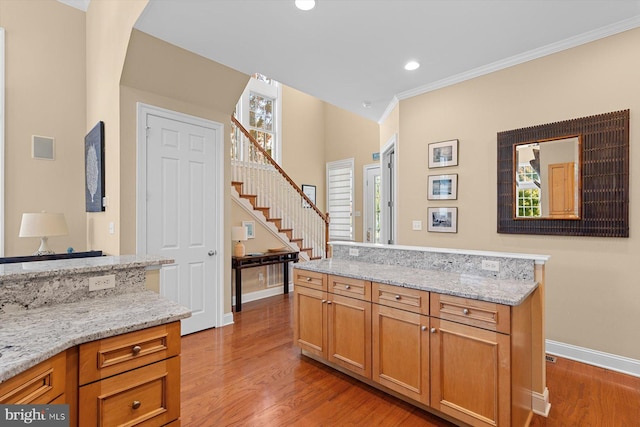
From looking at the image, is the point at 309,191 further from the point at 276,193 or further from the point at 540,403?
the point at 540,403

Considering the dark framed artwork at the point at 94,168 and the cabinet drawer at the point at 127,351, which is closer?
the cabinet drawer at the point at 127,351

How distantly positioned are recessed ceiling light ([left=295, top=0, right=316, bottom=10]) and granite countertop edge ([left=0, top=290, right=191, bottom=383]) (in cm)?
225

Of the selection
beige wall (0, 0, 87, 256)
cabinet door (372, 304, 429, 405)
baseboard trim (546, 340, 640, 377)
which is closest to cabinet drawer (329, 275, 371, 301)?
cabinet door (372, 304, 429, 405)

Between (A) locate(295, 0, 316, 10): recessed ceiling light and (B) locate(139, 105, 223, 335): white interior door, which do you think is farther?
(B) locate(139, 105, 223, 335): white interior door

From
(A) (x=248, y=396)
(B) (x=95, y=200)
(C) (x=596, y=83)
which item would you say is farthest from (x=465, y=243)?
(B) (x=95, y=200)

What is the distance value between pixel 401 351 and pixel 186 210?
2.72 m

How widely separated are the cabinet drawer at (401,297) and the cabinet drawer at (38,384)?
5.90ft

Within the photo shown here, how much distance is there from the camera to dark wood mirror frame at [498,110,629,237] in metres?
2.71

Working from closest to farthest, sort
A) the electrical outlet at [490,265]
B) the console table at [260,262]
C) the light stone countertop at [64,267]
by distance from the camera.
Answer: the light stone countertop at [64,267], the electrical outlet at [490,265], the console table at [260,262]

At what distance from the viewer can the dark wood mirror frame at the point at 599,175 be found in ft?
Answer: 8.91

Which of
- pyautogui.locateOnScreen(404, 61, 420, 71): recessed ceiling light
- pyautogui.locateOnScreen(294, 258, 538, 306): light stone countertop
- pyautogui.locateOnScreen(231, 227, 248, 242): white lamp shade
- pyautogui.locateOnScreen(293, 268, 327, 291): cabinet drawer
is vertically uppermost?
pyautogui.locateOnScreen(404, 61, 420, 71): recessed ceiling light

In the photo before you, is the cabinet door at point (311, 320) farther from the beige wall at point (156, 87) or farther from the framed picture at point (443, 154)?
the framed picture at point (443, 154)

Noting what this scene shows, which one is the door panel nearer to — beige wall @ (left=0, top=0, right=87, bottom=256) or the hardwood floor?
the hardwood floor

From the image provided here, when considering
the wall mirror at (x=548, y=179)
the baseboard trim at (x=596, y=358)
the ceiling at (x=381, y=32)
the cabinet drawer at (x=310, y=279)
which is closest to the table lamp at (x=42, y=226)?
the ceiling at (x=381, y=32)
